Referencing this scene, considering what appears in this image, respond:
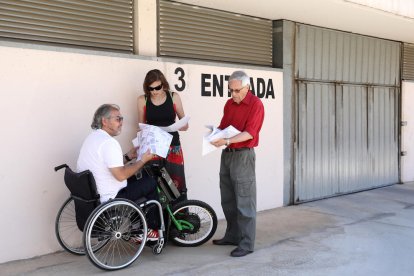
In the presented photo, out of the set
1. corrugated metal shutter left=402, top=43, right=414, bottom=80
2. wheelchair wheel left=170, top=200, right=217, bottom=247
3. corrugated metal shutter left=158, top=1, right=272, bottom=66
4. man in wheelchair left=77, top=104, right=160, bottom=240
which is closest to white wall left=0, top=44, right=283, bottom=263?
corrugated metal shutter left=158, top=1, right=272, bottom=66

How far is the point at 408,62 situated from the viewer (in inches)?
378

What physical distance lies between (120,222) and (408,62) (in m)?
7.37

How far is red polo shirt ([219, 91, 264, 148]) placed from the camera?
4602 mm

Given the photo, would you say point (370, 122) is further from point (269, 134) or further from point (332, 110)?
point (269, 134)

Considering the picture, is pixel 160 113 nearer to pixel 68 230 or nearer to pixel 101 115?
pixel 101 115

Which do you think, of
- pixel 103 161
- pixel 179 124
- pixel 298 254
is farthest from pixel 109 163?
pixel 298 254

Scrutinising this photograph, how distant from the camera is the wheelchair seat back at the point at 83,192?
410cm

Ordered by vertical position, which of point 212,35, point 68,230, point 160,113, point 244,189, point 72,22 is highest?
point 212,35

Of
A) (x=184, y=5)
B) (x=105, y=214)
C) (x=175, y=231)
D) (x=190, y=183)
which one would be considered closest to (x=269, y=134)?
(x=190, y=183)

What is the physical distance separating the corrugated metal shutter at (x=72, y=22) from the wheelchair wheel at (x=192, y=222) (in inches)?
72.0

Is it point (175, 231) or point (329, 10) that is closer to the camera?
point (175, 231)

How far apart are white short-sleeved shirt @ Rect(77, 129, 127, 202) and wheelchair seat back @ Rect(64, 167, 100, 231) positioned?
0.08 metres

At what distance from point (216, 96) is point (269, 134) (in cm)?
112

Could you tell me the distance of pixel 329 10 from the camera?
6594mm
